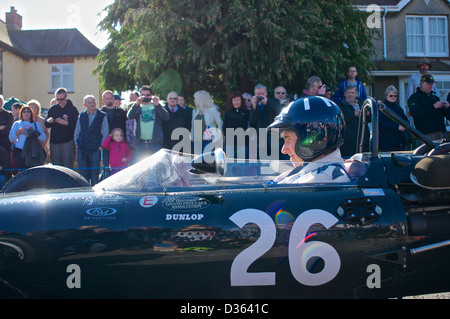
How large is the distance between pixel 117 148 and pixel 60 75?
2040 cm

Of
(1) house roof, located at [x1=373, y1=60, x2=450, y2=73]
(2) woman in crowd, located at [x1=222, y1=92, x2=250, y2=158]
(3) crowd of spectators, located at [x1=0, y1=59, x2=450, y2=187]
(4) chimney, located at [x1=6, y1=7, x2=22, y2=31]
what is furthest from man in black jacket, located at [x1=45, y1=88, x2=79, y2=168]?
(4) chimney, located at [x1=6, y1=7, x2=22, y2=31]

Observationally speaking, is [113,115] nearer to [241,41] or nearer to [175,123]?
[175,123]

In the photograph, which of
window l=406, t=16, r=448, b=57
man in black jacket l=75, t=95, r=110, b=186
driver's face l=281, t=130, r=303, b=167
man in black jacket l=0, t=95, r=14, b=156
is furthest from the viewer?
window l=406, t=16, r=448, b=57

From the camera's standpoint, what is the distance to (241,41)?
8672 mm

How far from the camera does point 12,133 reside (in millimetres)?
7102

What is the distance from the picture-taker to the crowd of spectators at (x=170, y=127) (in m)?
6.54

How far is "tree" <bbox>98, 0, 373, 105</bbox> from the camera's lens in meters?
8.16

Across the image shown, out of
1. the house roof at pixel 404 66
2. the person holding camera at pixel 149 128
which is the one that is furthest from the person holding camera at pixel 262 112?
the house roof at pixel 404 66

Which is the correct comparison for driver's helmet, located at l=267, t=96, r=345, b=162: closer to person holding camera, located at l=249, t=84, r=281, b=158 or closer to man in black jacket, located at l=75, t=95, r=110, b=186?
person holding camera, located at l=249, t=84, r=281, b=158

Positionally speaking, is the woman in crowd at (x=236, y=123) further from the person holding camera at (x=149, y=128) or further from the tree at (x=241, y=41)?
the tree at (x=241, y=41)

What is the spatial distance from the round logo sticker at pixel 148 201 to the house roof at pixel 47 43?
24.3 metres

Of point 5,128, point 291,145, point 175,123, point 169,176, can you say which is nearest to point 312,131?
point 291,145

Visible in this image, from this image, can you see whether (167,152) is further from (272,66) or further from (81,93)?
(81,93)

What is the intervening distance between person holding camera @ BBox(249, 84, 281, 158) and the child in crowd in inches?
82.7
